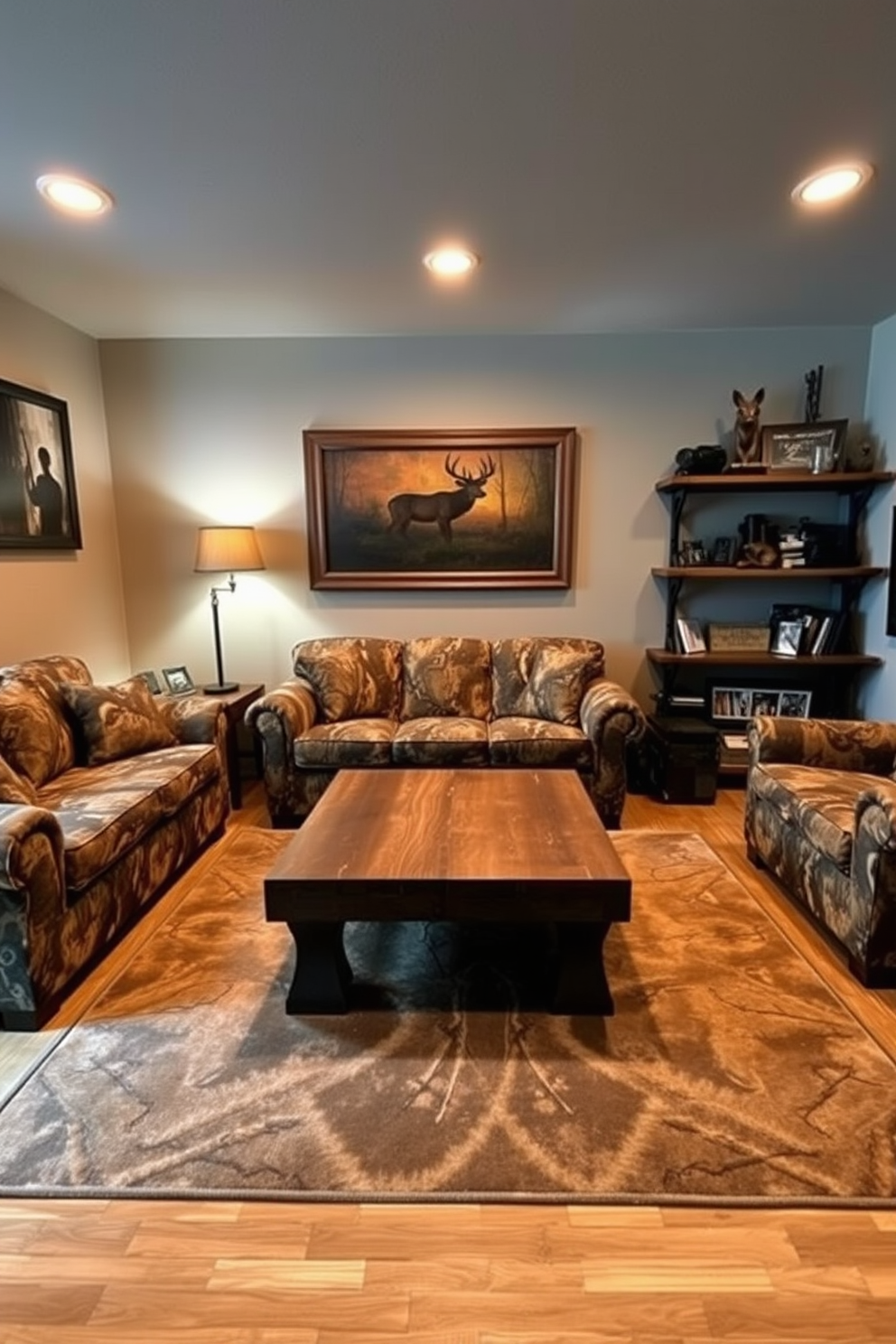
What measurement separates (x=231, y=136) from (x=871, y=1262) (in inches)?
121

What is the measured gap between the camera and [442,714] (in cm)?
368

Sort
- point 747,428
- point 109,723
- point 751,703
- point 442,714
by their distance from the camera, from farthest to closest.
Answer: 1. point 751,703
2. point 442,714
3. point 747,428
4. point 109,723

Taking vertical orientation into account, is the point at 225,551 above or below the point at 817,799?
above

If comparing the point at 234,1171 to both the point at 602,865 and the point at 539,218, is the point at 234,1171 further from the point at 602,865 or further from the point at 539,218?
the point at 539,218

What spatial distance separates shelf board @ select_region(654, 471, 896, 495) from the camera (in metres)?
3.43

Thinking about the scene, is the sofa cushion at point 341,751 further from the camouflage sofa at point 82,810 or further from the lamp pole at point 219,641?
the lamp pole at point 219,641

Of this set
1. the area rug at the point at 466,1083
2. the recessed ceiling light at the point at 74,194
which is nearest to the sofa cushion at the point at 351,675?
the area rug at the point at 466,1083

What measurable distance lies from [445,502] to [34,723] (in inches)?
93.0

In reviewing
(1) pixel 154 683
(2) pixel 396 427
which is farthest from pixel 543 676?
(1) pixel 154 683

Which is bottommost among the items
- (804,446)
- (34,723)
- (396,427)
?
(34,723)

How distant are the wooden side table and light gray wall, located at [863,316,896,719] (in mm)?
3444

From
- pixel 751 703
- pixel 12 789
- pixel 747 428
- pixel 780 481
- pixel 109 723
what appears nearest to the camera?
pixel 12 789

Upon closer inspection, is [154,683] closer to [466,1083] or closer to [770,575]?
[466,1083]

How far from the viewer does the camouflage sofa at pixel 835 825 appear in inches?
77.5
